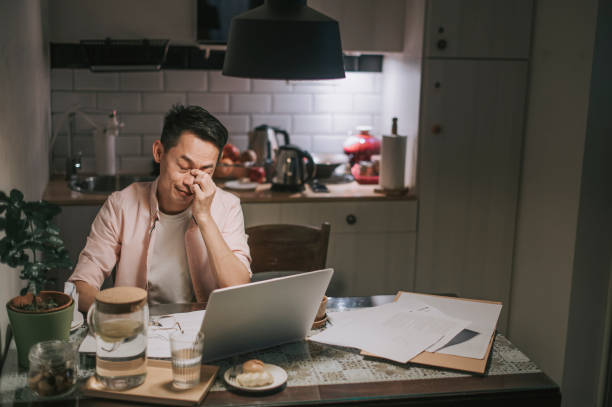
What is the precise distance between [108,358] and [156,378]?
0.11m

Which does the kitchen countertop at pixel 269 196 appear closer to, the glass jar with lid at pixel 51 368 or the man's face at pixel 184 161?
the man's face at pixel 184 161

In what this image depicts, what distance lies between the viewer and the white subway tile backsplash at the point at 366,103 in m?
3.73

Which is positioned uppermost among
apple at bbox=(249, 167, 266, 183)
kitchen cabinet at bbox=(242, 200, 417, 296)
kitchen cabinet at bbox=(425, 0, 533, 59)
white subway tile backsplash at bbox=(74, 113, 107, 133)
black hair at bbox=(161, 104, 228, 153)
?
kitchen cabinet at bbox=(425, 0, 533, 59)

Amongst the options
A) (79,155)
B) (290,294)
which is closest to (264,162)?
(79,155)

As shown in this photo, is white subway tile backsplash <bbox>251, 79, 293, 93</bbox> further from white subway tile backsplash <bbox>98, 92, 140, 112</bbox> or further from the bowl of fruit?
white subway tile backsplash <bbox>98, 92, 140, 112</bbox>

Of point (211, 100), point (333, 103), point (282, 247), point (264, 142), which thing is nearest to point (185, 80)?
point (211, 100)

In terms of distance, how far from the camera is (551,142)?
2.96 m

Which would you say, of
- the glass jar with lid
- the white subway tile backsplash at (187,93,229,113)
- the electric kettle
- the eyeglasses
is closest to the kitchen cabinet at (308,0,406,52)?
the electric kettle

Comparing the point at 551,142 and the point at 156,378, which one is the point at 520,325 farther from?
the point at 156,378

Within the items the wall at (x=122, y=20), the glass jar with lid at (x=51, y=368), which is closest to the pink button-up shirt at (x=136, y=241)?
the glass jar with lid at (x=51, y=368)

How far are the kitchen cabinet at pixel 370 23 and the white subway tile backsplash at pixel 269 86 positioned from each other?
1.47 feet

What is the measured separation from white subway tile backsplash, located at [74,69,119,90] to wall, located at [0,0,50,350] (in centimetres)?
18

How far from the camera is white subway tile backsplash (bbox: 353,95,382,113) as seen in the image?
3.73m

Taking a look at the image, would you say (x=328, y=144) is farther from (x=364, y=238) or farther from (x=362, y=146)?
(x=364, y=238)
